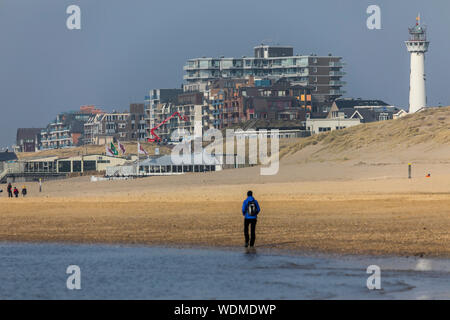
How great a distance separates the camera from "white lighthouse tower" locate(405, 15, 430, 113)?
17600 cm

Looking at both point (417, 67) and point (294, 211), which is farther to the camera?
point (417, 67)

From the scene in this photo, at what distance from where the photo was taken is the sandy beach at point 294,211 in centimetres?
3866

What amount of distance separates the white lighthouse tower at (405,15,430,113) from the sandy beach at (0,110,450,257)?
81302mm

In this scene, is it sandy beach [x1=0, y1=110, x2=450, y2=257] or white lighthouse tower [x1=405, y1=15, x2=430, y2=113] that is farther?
white lighthouse tower [x1=405, y1=15, x2=430, y2=113]

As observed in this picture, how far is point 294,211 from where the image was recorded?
5225 cm

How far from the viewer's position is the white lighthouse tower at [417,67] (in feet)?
577

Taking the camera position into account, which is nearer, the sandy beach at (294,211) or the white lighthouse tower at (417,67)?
the sandy beach at (294,211)

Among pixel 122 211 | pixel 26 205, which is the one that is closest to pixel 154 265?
pixel 122 211

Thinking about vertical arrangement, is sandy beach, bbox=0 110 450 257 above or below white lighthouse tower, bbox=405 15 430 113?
below

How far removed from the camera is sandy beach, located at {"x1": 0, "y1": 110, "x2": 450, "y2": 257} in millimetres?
38656

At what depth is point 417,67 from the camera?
588 feet

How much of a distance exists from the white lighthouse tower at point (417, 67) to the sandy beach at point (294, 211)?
267ft

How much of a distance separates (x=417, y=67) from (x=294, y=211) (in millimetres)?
132429

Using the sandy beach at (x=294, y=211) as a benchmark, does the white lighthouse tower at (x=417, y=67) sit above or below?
above
